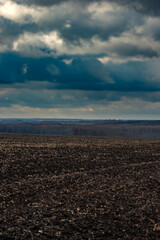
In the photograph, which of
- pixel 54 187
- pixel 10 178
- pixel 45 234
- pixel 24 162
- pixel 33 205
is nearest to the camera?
pixel 45 234

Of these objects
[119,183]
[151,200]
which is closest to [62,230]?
[151,200]

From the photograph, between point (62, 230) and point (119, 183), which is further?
point (119, 183)

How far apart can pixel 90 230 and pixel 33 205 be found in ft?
18.6

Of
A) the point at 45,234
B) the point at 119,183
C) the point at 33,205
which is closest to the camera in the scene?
the point at 45,234

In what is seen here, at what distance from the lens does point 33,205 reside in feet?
62.8

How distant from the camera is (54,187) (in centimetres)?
2461

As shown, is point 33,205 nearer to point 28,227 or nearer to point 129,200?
point 28,227

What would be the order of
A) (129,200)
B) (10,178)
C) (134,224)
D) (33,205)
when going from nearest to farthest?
(134,224), (33,205), (129,200), (10,178)

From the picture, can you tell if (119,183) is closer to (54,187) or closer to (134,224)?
(54,187)

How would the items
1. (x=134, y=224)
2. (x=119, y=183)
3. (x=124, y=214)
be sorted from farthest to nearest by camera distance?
(x=119, y=183)
(x=124, y=214)
(x=134, y=224)

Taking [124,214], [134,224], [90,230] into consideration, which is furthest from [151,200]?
[90,230]

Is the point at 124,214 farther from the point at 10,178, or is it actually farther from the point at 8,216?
the point at 10,178

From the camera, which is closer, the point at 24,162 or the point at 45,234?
the point at 45,234

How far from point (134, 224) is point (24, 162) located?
2526cm
